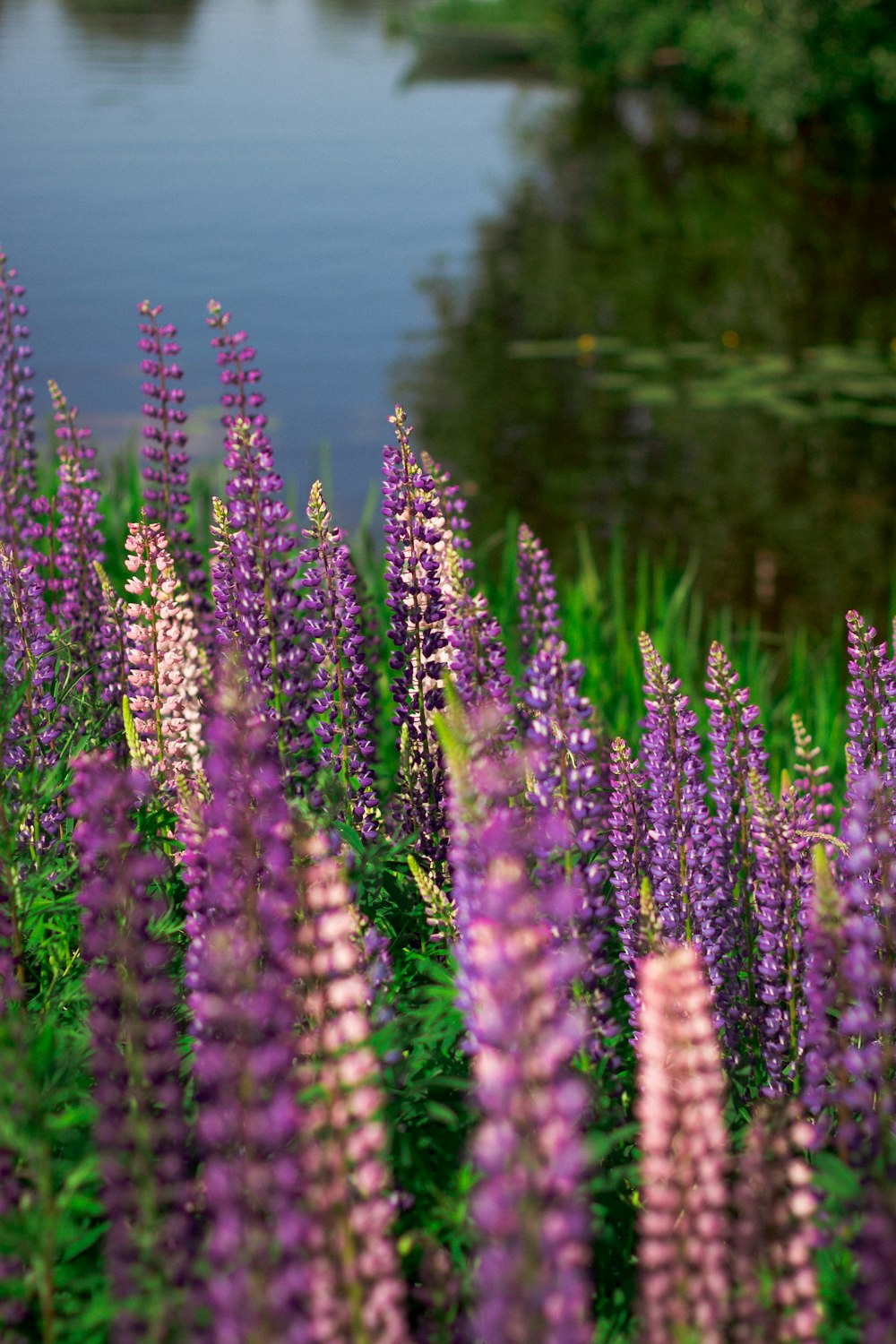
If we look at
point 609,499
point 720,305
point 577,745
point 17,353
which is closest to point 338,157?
point 720,305

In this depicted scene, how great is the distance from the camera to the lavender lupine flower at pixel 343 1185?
1.58 m

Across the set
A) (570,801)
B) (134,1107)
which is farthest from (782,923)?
(134,1107)

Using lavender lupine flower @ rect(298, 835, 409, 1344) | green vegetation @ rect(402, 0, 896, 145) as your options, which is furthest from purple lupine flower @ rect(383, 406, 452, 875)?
green vegetation @ rect(402, 0, 896, 145)

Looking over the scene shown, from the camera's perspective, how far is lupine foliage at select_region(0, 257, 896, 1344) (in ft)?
5.30

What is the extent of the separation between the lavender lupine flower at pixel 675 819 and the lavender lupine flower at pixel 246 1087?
104cm

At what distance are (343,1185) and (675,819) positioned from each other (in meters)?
1.62

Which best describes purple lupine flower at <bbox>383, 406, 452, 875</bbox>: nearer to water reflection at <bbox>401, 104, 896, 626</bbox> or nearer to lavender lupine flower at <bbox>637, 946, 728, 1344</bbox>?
lavender lupine flower at <bbox>637, 946, 728, 1344</bbox>

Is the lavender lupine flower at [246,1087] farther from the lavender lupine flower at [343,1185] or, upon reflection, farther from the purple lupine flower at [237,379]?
the purple lupine flower at [237,379]

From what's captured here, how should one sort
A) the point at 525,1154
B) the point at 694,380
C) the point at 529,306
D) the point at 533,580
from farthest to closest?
the point at 529,306 → the point at 694,380 → the point at 533,580 → the point at 525,1154

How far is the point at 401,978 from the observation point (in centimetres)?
310

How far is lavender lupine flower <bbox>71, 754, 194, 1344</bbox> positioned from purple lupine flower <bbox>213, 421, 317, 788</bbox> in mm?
824

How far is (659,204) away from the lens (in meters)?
30.5

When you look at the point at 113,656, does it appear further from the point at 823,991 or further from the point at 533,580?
the point at 823,991

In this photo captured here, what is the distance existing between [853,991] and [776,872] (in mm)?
562
